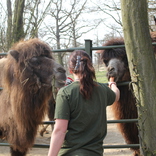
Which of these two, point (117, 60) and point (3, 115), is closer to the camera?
point (3, 115)

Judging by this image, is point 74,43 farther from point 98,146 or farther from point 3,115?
point 98,146

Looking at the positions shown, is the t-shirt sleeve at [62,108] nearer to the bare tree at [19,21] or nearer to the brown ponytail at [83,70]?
the brown ponytail at [83,70]

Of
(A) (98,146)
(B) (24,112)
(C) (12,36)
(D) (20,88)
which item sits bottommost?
(A) (98,146)

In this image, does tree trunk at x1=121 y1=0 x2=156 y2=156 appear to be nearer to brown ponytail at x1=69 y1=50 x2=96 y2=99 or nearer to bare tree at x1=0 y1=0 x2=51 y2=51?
brown ponytail at x1=69 y1=50 x2=96 y2=99

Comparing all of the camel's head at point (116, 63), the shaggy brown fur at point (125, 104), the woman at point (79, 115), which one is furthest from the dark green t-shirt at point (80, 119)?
the shaggy brown fur at point (125, 104)

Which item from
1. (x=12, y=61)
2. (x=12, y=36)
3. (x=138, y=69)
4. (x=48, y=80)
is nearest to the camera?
(x=138, y=69)

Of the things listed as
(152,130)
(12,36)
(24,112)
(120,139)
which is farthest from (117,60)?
(12,36)

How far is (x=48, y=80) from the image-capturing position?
3.16 m

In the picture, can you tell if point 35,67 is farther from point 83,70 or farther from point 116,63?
point 116,63

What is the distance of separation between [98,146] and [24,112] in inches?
52.8

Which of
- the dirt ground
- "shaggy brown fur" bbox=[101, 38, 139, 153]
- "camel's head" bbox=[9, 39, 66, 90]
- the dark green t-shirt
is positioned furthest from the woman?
the dirt ground

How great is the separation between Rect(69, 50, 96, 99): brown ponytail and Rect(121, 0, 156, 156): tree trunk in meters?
0.73

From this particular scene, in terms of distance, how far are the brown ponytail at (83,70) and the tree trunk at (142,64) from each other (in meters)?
0.73

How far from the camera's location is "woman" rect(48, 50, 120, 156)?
7.20 ft
